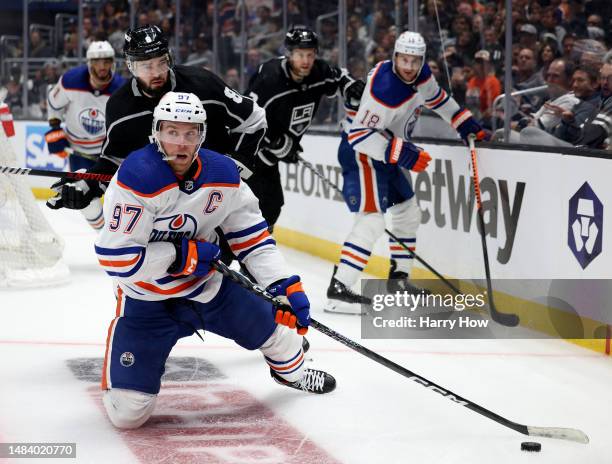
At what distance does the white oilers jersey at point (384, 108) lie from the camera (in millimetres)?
4629

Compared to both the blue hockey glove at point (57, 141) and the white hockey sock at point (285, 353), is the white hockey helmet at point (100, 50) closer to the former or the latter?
the blue hockey glove at point (57, 141)

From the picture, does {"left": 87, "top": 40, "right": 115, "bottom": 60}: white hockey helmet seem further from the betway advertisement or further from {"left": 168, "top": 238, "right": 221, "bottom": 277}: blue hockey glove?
{"left": 168, "top": 238, "right": 221, "bottom": 277}: blue hockey glove

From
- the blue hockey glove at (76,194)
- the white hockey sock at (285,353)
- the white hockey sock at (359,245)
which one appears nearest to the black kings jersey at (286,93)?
the white hockey sock at (359,245)

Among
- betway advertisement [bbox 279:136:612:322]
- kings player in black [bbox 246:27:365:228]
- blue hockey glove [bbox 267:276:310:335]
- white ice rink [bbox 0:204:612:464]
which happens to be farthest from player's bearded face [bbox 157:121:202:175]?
betway advertisement [bbox 279:136:612:322]

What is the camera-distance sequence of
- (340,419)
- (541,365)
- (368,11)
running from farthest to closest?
(368,11) → (541,365) → (340,419)

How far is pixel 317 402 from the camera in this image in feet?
10.7

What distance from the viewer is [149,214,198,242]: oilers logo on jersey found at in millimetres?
2861

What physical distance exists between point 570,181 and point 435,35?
5.26ft

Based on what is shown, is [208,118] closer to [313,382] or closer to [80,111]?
[313,382]

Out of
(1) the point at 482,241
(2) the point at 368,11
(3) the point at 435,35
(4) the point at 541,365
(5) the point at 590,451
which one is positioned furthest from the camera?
(2) the point at 368,11

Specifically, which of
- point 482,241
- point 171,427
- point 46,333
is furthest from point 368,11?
point 171,427

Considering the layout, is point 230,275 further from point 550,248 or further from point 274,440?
point 550,248

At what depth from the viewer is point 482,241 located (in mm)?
4488

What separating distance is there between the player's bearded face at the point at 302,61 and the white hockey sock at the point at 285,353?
5.54 feet
